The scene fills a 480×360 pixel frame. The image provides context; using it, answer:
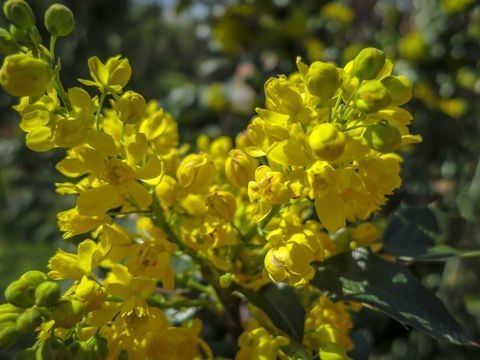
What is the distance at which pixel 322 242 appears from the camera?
3.61 ft

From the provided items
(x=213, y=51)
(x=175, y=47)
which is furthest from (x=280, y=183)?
(x=175, y=47)

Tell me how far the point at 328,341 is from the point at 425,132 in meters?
2.00

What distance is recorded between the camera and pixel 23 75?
0.88m

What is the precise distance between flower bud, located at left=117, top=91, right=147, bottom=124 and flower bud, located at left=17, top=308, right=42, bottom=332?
0.34 metres

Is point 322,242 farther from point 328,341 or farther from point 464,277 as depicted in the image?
point 464,277

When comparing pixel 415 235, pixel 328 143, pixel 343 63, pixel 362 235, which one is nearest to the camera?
pixel 328 143

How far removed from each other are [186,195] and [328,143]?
36 cm

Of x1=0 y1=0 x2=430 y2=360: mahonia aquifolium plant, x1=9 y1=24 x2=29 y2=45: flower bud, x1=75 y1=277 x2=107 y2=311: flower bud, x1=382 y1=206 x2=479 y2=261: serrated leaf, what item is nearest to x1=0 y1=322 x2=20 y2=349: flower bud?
x1=0 y1=0 x2=430 y2=360: mahonia aquifolium plant

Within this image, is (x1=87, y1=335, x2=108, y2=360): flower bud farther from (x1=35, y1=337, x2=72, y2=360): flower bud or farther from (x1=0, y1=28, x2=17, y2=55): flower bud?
(x1=0, y1=28, x2=17, y2=55): flower bud

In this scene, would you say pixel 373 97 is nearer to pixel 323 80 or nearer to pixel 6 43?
pixel 323 80

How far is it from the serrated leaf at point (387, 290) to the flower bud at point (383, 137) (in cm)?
32

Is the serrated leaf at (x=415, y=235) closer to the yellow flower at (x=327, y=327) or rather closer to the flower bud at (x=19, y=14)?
the yellow flower at (x=327, y=327)

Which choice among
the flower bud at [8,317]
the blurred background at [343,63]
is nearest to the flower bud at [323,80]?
the flower bud at [8,317]

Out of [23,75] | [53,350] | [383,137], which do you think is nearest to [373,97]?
[383,137]
